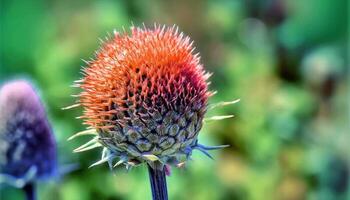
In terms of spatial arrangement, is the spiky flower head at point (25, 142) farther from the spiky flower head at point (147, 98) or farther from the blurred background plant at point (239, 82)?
the blurred background plant at point (239, 82)

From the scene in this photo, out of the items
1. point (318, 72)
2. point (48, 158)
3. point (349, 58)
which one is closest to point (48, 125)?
point (48, 158)

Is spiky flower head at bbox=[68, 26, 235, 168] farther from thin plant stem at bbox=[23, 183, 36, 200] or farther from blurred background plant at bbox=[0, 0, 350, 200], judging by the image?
blurred background plant at bbox=[0, 0, 350, 200]

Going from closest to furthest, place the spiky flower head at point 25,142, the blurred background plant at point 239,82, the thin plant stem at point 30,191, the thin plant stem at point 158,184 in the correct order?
the thin plant stem at point 158,184 < the thin plant stem at point 30,191 < the spiky flower head at point 25,142 < the blurred background plant at point 239,82

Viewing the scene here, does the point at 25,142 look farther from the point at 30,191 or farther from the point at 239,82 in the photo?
the point at 239,82

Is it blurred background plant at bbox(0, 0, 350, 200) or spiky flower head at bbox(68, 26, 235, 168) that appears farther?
blurred background plant at bbox(0, 0, 350, 200)

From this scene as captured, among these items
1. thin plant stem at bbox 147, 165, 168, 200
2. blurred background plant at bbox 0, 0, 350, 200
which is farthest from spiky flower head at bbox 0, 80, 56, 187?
blurred background plant at bbox 0, 0, 350, 200

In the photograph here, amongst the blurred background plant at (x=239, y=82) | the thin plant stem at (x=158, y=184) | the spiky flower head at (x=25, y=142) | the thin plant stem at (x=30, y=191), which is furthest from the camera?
the blurred background plant at (x=239, y=82)

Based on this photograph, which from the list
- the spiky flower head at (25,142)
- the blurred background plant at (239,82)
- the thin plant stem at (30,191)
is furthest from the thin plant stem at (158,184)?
the blurred background plant at (239,82)
